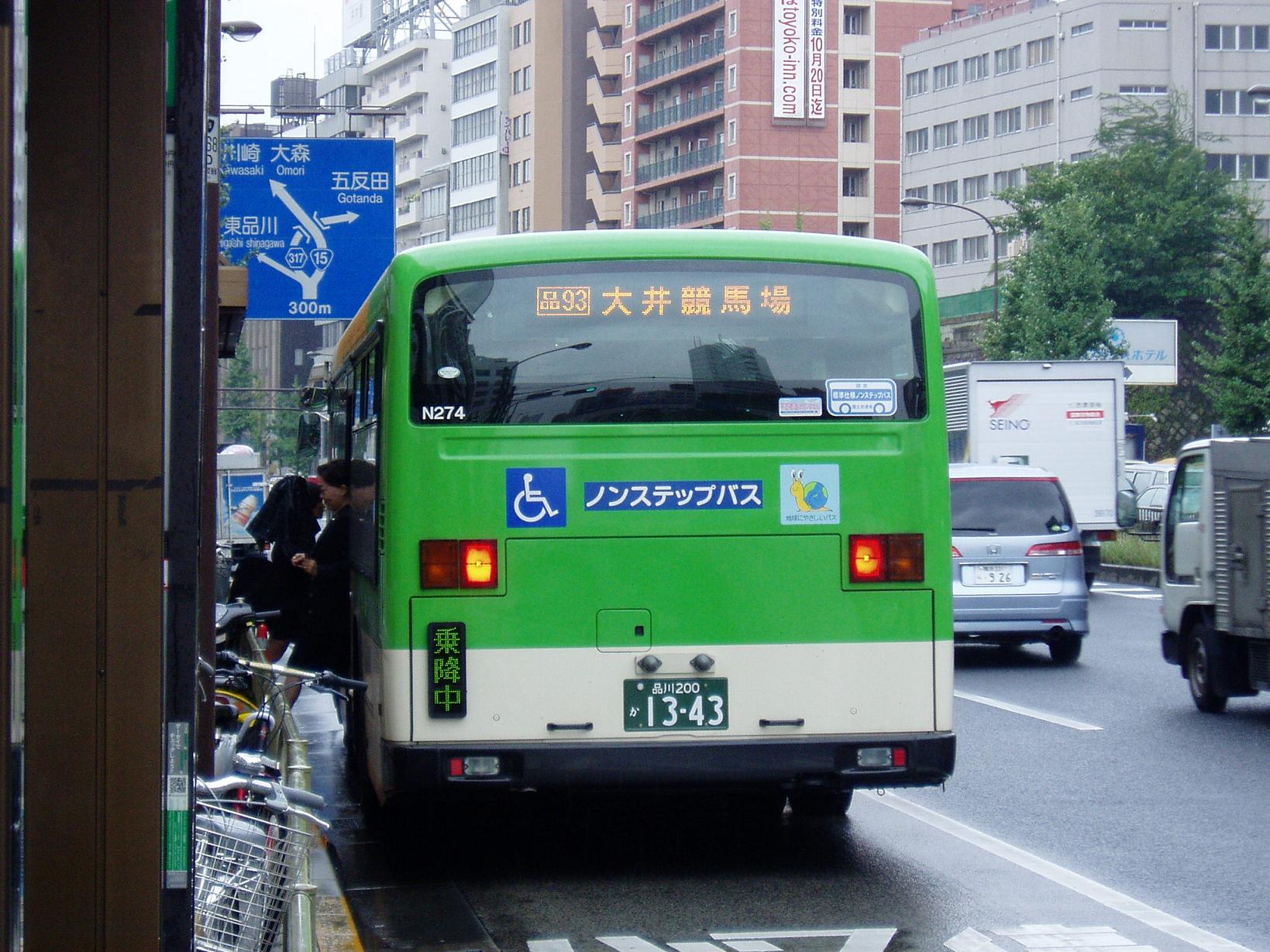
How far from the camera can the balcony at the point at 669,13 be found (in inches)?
3489

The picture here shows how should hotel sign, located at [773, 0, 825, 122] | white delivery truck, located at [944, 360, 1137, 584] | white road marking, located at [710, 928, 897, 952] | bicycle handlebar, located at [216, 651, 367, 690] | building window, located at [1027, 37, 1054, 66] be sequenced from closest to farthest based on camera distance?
bicycle handlebar, located at [216, 651, 367, 690]
white road marking, located at [710, 928, 897, 952]
white delivery truck, located at [944, 360, 1137, 584]
building window, located at [1027, 37, 1054, 66]
hotel sign, located at [773, 0, 825, 122]

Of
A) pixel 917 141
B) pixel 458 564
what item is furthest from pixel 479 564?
pixel 917 141

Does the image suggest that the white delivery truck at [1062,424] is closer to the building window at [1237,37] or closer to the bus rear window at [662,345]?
the bus rear window at [662,345]

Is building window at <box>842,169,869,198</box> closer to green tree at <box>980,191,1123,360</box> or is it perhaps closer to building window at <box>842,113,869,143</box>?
building window at <box>842,113,869,143</box>

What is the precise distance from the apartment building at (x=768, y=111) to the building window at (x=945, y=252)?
2.61m

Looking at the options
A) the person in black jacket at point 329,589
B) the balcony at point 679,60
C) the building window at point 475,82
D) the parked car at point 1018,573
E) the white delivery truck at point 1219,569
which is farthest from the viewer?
the building window at point 475,82

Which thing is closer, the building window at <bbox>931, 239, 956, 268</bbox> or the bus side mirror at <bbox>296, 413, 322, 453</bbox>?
the bus side mirror at <bbox>296, 413, 322, 453</bbox>

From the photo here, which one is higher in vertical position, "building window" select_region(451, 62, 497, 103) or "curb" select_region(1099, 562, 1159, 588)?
"building window" select_region(451, 62, 497, 103)

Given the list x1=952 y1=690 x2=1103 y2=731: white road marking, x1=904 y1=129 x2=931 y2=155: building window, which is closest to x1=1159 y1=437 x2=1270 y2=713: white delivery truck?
x1=952 y1=690 x2=1103 y2=731: white road marking

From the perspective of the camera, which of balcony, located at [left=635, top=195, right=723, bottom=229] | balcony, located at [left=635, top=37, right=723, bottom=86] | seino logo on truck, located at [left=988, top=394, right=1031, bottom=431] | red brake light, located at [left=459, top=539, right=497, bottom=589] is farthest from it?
balcony, located at [left=635, top=195, right=723, bottom=229]

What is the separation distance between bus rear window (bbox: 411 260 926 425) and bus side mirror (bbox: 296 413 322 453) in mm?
6871

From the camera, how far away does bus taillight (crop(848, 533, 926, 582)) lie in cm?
760

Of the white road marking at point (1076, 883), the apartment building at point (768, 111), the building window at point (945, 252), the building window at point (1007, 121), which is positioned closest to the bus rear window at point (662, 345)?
the white road marking at point (1076, 883)

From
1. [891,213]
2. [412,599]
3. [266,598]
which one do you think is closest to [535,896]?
[412,599]
